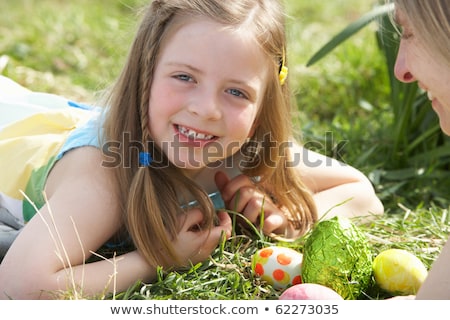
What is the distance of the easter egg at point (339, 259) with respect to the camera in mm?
2197

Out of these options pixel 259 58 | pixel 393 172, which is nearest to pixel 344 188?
pixel 393 172

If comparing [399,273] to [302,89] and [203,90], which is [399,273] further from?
[302,89]

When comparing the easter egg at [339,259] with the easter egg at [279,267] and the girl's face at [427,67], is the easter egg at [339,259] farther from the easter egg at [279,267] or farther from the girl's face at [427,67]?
the girl's face at [427,67]

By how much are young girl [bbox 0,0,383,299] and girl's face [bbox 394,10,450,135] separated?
1.80 ft

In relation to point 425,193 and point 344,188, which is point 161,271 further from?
point 425,193

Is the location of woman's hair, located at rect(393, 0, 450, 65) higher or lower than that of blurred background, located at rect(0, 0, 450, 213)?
higher

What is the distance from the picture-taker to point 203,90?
2393 millimetres

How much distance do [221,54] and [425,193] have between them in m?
1.35

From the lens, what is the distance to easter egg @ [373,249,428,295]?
2.25 metres

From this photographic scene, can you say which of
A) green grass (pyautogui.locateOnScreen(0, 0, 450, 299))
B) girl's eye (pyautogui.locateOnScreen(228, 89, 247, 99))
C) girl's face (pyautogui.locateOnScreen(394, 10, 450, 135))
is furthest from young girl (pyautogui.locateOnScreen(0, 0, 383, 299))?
girl's face (pyautogui.locateOnScreen(394, 10, 450, 135))

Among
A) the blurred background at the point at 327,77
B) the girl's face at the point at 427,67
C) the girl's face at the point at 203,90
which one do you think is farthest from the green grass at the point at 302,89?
the girl's face at the point at 427,67

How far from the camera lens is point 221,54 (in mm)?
2369

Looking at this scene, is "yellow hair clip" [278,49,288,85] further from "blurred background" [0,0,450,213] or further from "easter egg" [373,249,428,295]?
"easter egg" [373,249,428,295]

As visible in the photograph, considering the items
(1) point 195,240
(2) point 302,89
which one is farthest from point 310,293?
(2) point 302,89
